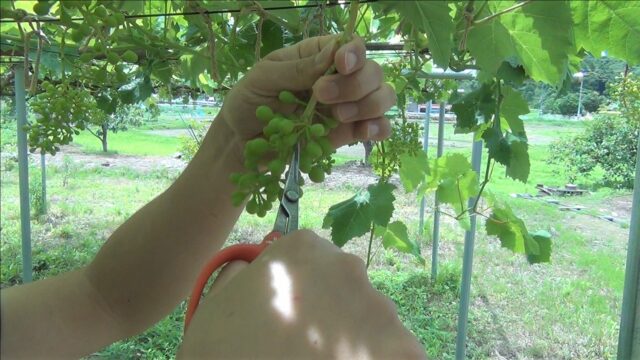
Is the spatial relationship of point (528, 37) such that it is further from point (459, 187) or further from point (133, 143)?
point (133, 143)

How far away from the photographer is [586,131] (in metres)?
4.46

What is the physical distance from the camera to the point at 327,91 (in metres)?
0.63

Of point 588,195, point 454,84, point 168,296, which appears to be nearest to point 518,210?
point 588,195

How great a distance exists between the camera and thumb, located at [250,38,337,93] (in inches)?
26.2

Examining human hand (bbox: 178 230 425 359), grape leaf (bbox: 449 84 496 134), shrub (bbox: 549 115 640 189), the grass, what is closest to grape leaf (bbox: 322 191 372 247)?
grape leaf (bbox: 449 84 496 134)

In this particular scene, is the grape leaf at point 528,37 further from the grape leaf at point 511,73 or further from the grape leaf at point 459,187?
the grape leaf at point 459,187

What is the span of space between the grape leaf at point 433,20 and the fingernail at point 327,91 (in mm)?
148

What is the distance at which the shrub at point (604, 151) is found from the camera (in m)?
4.29

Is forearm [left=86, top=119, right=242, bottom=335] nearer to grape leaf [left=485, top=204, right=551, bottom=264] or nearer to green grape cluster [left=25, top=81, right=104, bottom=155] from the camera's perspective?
green grape cluster [left=25, top=81, right=104, bottom=155]

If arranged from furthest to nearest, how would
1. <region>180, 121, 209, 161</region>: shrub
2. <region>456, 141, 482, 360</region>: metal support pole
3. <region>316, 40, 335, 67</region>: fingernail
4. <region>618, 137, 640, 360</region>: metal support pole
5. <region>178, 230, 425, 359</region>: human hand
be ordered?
<region>180, 121, 209, 161</region>: shrub
<region>456, 141, 482, 360</region>: metal support pole
<region>618, 137, 640, 360</region>: metal support pole
<region>316, 40, 335, 67</region>: fingernail
<region>178, 230, 425, 359</region>: human hand

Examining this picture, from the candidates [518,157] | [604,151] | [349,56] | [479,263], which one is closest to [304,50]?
[349,56]

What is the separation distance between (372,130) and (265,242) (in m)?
0.26

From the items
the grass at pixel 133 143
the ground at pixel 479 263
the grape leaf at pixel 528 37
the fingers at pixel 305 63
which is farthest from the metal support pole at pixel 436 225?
the grass at pixel 133 143

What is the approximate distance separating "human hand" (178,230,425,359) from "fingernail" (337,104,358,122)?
231 millimetres
